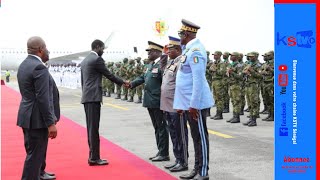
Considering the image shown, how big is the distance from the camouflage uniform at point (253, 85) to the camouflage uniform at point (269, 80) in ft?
0.82

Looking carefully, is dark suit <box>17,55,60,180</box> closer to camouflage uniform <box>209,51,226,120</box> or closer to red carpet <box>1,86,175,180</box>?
red carpet <box>1,86,175,180</box>

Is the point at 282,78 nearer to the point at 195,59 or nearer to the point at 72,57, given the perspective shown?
the point at 195,59

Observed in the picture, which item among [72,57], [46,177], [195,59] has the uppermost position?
[72,57]

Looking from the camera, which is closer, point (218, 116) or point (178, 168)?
point (178, 168)

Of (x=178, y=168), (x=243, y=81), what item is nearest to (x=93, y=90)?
(x=178, y=168)

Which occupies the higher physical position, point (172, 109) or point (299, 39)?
point (299, 39)

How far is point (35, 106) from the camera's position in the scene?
4977mm

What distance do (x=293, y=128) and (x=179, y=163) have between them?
2864 millimetres

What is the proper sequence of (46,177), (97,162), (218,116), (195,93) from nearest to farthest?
(195,93) → (46,177) → (97,162) → (218,116)

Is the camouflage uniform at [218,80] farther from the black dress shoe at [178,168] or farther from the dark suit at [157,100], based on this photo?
the black dress shoe at [178,168]

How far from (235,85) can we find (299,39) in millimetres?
8578

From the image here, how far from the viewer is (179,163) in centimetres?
666

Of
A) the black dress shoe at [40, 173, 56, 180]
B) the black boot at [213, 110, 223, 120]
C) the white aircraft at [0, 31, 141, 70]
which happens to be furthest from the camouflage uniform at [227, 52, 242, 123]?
the white aircraft at [0, 31, 141, 70]

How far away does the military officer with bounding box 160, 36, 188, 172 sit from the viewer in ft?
21.5
